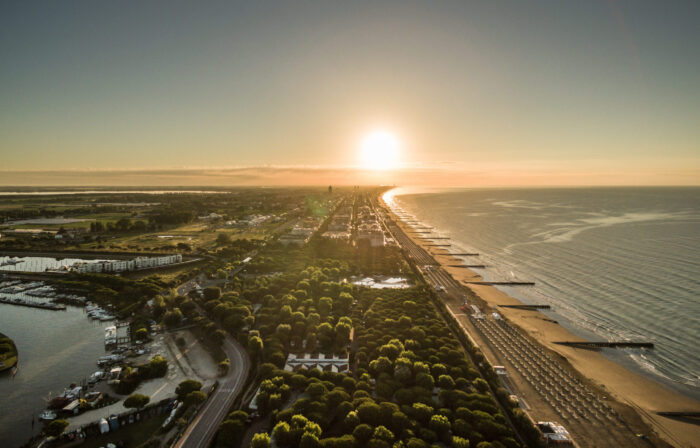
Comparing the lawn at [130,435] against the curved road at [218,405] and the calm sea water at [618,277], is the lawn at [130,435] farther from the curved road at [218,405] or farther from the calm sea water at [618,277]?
the calm sea water at [618,277]

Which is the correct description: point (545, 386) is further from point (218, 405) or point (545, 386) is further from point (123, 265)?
point (123, 265)

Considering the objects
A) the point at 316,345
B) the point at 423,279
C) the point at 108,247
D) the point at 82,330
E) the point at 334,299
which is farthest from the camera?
the point at 108,247

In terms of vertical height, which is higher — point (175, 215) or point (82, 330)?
point (175, 215)

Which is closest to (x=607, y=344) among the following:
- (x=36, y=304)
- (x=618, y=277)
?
(x=618, y=277)

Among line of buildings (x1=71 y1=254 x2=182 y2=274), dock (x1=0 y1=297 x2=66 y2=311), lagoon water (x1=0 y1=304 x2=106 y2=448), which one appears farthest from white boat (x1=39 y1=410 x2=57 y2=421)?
line of buildings (x1=71 y1=254 x2=182 y2=274)

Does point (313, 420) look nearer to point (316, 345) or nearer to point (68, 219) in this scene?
point (316, 345)

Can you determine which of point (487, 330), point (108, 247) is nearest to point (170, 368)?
point (487, 330)

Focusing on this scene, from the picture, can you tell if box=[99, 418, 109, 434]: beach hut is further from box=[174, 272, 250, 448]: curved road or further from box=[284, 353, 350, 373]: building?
box=[284, 353, 350, 373]: building
